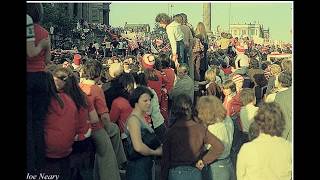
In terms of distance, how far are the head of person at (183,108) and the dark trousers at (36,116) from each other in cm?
108

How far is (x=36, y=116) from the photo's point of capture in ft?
14.7

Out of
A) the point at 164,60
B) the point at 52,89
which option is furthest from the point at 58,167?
the point at 164,60

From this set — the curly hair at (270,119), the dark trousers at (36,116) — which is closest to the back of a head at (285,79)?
the curly hair at (270,119)

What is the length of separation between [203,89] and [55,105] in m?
1.26

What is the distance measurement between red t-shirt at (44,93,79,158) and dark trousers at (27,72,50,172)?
0.05m

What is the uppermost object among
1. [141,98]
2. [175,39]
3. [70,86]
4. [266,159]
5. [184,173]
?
[175,39]

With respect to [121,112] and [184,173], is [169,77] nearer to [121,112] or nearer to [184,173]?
[121,112]

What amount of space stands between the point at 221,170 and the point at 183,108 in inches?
24.4

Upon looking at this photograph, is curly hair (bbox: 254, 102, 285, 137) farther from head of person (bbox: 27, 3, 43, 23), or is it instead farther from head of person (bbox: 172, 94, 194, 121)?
head of person (bbox: 27, 3, 43, 23)

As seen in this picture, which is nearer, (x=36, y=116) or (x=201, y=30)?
(x=36, y=116)

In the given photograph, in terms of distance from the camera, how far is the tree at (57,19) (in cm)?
443
